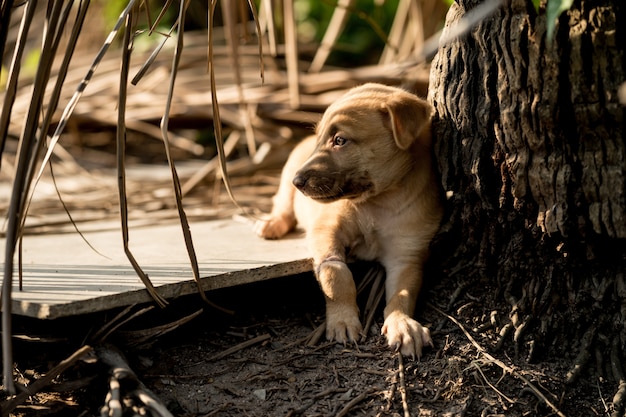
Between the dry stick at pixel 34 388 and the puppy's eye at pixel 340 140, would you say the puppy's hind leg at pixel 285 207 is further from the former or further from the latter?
the dry stick at pixel 34 388

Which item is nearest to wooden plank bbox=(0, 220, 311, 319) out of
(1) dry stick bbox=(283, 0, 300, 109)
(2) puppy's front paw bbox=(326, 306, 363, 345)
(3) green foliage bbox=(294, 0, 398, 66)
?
(2) puppy's front paw bbox=(326, 306, 363, 345)

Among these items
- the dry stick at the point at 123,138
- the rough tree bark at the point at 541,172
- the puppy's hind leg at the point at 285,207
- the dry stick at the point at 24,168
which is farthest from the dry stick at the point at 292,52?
the dry stick at the point at 24,168

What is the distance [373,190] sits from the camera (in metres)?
3.28

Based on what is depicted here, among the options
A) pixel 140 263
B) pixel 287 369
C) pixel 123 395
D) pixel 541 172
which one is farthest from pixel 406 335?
pixel 140 263

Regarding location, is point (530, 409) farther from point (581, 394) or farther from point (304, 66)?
point (304, 66)

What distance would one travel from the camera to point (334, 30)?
17.9 feet

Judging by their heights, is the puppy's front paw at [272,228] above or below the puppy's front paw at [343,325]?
above

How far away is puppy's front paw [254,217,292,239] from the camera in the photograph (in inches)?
145

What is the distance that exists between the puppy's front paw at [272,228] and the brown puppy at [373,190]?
285mm

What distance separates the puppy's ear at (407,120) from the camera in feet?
10.1

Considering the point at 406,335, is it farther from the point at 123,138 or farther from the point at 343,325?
the point at 123,138

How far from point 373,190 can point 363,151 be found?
179mm

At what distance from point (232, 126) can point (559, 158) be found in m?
3.75

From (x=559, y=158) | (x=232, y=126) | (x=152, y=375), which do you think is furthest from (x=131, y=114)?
(x=559, y=158)
